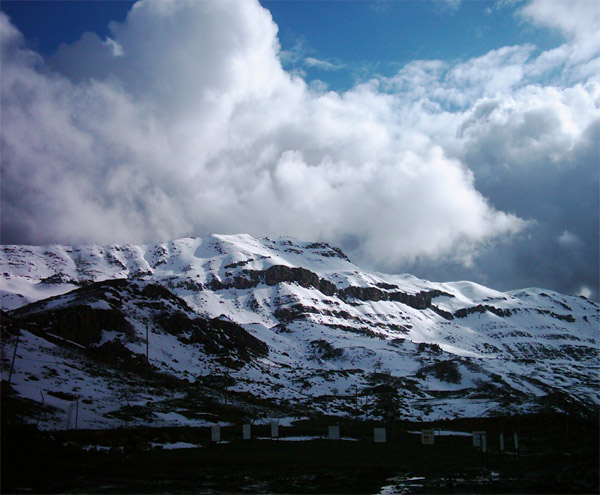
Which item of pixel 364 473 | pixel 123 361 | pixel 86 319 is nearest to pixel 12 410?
pixel 364 473

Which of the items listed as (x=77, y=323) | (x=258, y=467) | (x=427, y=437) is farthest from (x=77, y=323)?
(x=258, y=467)

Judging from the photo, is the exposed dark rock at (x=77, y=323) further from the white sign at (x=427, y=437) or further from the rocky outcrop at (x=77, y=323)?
the white sign at (x=427, y=437)

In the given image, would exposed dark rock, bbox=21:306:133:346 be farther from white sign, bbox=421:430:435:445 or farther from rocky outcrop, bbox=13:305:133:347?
white sign, bbox=421:430:435:445

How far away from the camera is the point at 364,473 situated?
32125mm

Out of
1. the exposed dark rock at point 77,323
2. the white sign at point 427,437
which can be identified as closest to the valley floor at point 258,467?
the white sign at point 427,437

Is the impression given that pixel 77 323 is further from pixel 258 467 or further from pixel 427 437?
pixel 258 467

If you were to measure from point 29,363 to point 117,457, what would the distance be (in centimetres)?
5273

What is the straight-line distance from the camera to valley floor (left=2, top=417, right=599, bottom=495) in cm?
2653

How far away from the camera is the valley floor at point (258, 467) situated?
26.5 meters

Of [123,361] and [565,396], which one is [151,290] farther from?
[565,396]

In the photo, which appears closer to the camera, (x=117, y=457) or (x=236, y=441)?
(x=117, y=457)

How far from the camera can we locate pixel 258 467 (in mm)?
35406

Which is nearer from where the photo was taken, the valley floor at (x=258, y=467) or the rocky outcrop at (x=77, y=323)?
the valley floor at (x=258, y=467)

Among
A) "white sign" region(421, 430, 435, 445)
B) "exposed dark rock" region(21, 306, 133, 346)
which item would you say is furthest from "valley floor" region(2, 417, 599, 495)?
"exposed dark rock" region(21, 306, 133, 346)
